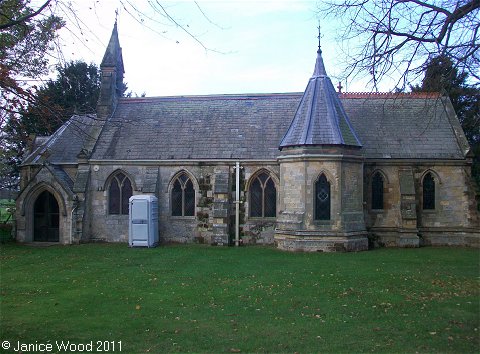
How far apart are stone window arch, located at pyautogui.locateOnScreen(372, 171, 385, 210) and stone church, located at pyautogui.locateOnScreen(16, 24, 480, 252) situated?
0.17ft

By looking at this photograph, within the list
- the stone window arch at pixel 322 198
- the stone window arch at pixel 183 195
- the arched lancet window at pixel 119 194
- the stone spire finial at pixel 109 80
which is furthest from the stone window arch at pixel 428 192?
the stone spire finial at pixel 109 80

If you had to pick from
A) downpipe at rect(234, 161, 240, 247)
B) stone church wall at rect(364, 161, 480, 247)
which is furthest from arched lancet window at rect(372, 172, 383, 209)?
downpipe at rect(234, 161, 240, 247)

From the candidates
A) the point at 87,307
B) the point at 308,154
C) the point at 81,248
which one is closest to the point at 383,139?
the point at 308,154

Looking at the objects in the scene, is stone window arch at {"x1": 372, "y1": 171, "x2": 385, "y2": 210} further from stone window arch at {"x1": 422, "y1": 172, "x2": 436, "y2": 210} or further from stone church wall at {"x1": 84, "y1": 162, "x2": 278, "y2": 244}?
stone church wall at {"x1": 84, "y1": 162, "x2": 278, "y2": 244}

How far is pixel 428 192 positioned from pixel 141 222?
47.2 ft

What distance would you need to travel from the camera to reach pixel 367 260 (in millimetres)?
17719

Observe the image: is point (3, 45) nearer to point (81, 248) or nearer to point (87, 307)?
point (87, 307)

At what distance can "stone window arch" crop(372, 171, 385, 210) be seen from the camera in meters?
23.3

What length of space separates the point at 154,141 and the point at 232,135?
168 inches

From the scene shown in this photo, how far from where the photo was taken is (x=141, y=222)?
22.3m

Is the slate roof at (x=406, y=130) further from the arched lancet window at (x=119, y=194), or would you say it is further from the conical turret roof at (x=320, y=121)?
the arched lancet window at (x=119, y=194)

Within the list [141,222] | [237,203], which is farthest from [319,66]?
[141,222]

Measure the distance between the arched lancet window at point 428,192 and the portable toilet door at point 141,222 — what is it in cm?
1371

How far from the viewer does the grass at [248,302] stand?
28.2 ft
